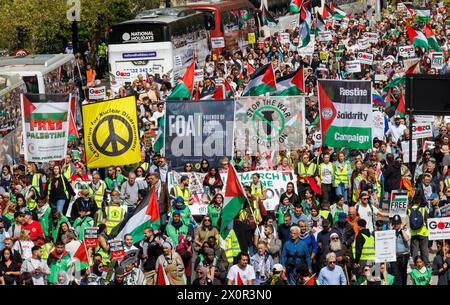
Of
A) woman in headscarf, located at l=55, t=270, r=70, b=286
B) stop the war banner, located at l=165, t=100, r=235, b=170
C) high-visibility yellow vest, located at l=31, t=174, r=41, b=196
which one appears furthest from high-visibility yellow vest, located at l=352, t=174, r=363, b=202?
woman in headscarf, located at l=55, t=270, r=70, b=286

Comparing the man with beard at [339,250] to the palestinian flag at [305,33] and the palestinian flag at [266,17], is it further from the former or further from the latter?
the palestinian flag at [266,17]

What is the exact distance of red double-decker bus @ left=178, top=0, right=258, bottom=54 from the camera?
43.8 m

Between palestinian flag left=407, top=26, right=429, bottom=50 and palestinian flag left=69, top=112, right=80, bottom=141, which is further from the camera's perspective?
palestinian flag left=407, top=26, right=429, bottom=50

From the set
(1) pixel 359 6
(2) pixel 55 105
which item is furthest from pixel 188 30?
(1) pixel 359 6

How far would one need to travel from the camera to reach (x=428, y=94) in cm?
1898

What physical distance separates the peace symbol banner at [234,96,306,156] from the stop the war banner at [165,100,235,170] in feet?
5.09

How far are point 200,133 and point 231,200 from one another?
3.20 metres

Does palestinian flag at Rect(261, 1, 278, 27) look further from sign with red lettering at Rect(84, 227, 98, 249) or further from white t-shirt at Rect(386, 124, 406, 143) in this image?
sign with red lettering at Rect(84, 227, 98, 249)

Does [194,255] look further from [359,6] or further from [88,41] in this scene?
[359,6]

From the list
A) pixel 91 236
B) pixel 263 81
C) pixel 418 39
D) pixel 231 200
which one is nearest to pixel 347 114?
pixel 231 200

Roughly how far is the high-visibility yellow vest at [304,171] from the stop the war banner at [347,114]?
45 cm

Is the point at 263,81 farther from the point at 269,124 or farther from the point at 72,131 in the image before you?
the point at 72,131

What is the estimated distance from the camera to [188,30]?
4022 cm

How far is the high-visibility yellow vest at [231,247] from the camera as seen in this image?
15.8 meters
